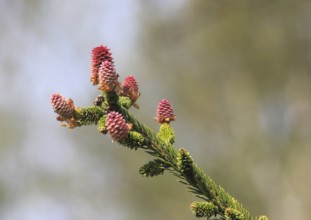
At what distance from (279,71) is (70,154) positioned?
3015 millimetres

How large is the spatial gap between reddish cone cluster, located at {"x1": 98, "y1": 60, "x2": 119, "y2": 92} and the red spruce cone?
29 mm

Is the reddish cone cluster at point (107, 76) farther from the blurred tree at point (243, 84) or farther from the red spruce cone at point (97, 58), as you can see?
the blurred tree at point (243, 84)

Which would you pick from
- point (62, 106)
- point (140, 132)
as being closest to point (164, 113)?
point (140, 132)

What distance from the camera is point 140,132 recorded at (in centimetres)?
91

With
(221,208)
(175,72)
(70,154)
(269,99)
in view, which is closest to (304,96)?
(269,99)

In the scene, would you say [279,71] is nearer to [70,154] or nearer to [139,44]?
[139,44]

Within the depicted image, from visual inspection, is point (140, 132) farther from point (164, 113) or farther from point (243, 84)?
point (243, 84)

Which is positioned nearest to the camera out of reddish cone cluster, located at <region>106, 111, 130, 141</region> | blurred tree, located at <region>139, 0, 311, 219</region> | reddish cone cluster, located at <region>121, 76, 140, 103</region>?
reddish cone cluster, located at <region>106, 111, 130, 141</region>

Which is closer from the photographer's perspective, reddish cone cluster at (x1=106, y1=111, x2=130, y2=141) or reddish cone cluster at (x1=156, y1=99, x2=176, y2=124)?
reddish cone cluster at (x1=106, y1=111, x2=130, y2=141)

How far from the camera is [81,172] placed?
8438 mm

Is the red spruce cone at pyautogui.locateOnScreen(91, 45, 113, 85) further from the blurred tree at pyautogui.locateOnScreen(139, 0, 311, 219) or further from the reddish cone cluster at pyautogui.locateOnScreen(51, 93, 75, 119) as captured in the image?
the blurred tree at pyautogui.locateOnScreen(139, 0, 311, 219)

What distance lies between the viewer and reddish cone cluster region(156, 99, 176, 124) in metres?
0.93

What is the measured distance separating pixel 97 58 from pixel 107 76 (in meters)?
0.05

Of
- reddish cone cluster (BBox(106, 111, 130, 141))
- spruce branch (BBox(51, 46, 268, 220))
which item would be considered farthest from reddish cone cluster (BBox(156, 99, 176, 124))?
reddish cone cluster (BBox(106, 111, 130, 141))
